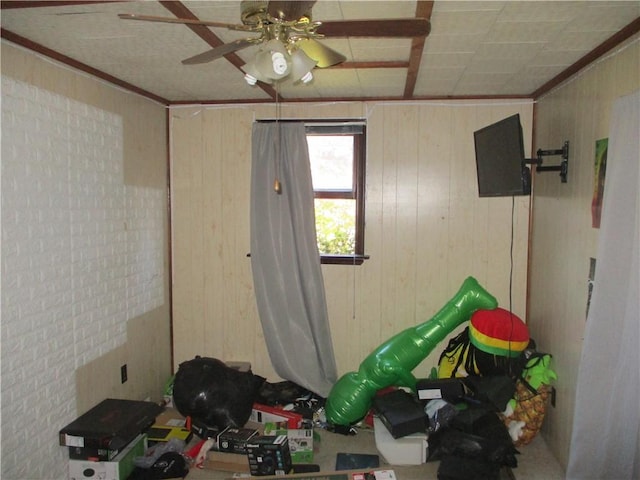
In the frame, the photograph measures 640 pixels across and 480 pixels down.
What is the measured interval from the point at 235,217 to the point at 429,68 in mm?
1863

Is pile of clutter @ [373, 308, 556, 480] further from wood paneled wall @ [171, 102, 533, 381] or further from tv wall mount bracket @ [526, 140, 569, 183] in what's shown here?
tv wall mount bracket @ [526, 140, 569, 183]

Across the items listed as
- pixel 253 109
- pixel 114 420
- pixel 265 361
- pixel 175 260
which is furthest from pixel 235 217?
pixel 114 420

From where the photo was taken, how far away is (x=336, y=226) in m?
3.66

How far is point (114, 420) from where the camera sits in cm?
265

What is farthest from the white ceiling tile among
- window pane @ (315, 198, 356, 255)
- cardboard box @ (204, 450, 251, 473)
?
cardboard box @ (204, 450, 251, 473)

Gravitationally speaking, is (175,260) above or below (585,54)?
below

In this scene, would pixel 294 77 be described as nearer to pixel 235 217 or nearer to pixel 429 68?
pixel 429 68

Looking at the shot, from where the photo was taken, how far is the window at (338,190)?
11.8ft

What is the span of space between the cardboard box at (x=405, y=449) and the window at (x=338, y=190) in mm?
1340

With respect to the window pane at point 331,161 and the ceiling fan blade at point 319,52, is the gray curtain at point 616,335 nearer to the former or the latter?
the ceiling fan blade at point 319,52

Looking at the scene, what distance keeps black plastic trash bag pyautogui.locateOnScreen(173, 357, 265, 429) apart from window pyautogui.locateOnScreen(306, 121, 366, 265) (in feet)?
3.70

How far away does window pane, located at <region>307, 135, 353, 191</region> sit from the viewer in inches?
143

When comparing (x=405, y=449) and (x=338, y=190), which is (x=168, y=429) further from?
(x=338, y=190)

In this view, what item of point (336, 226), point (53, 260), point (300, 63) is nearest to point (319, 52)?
point (300, 63)
